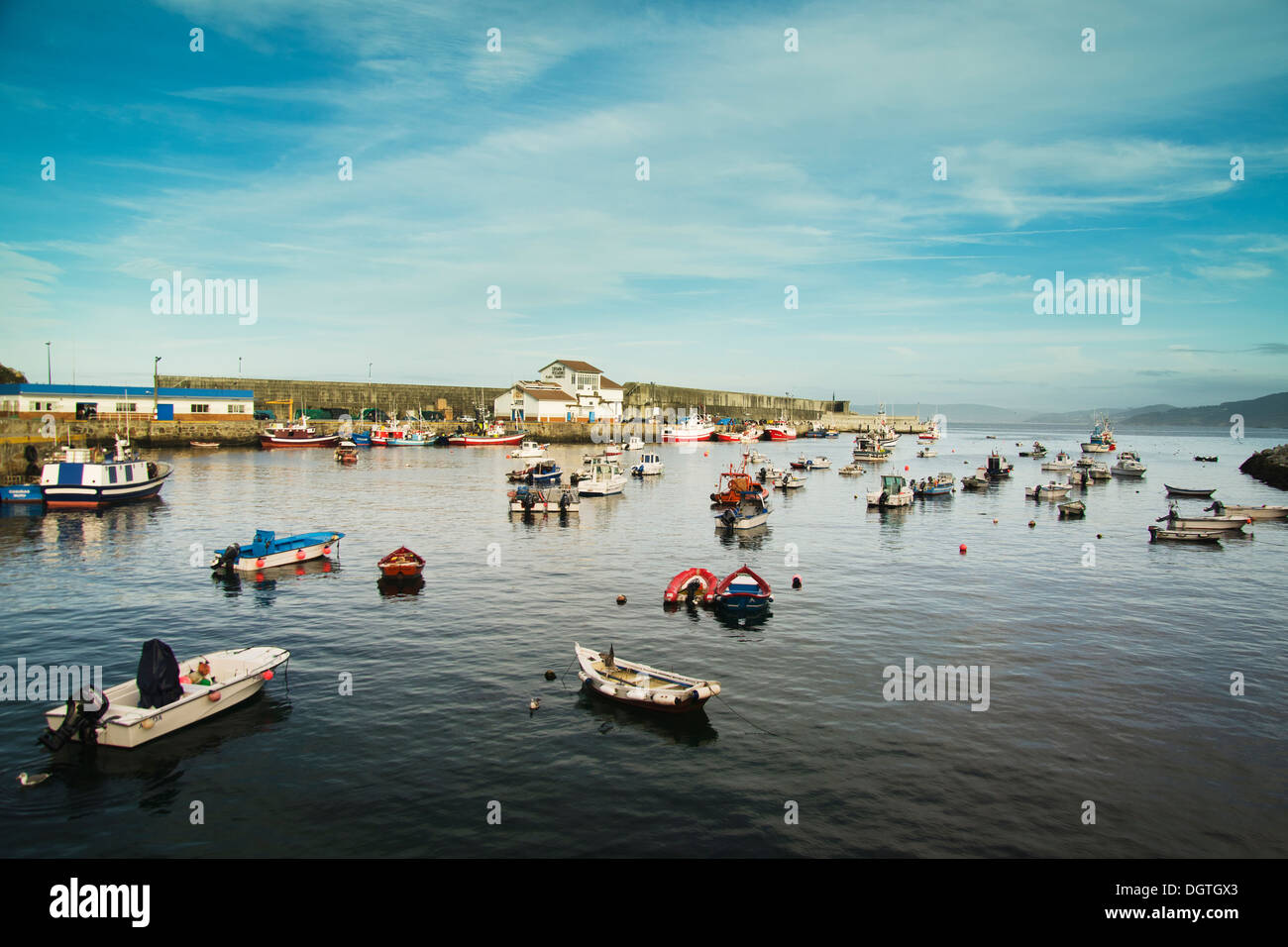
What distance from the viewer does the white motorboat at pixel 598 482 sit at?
238 feet

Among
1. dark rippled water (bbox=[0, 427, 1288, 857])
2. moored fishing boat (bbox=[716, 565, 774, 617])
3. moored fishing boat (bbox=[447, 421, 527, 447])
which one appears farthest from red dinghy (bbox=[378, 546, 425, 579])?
moored fishing boat (bbox=[447, 421, 527, 447])

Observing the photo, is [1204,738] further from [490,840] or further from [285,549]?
[285,549]

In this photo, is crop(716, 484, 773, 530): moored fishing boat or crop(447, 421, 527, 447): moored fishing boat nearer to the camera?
crop(716, 484, 773, 530): moored fishing boat

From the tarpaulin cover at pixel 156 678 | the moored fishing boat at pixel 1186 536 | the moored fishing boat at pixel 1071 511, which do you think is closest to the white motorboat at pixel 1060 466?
the moored fishing boat at pixel 1071 511

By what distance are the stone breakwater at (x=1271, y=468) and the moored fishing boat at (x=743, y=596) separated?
97.5 m

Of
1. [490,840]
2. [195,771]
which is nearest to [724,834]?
[490,840]

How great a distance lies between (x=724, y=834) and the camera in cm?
1520

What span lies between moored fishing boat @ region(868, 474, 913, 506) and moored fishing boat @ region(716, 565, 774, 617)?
3941 centimetres

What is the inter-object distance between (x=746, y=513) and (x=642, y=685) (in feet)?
128

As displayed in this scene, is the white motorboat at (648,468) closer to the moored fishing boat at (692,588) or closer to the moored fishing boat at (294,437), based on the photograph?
the moored fishing boat at (692,588)

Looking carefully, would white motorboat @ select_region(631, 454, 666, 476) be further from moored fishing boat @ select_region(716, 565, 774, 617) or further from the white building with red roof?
the white building with red roof

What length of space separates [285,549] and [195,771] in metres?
24.0

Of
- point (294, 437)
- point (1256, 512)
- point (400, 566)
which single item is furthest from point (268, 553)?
point (294, 437)

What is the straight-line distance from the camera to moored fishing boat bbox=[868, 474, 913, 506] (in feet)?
223
